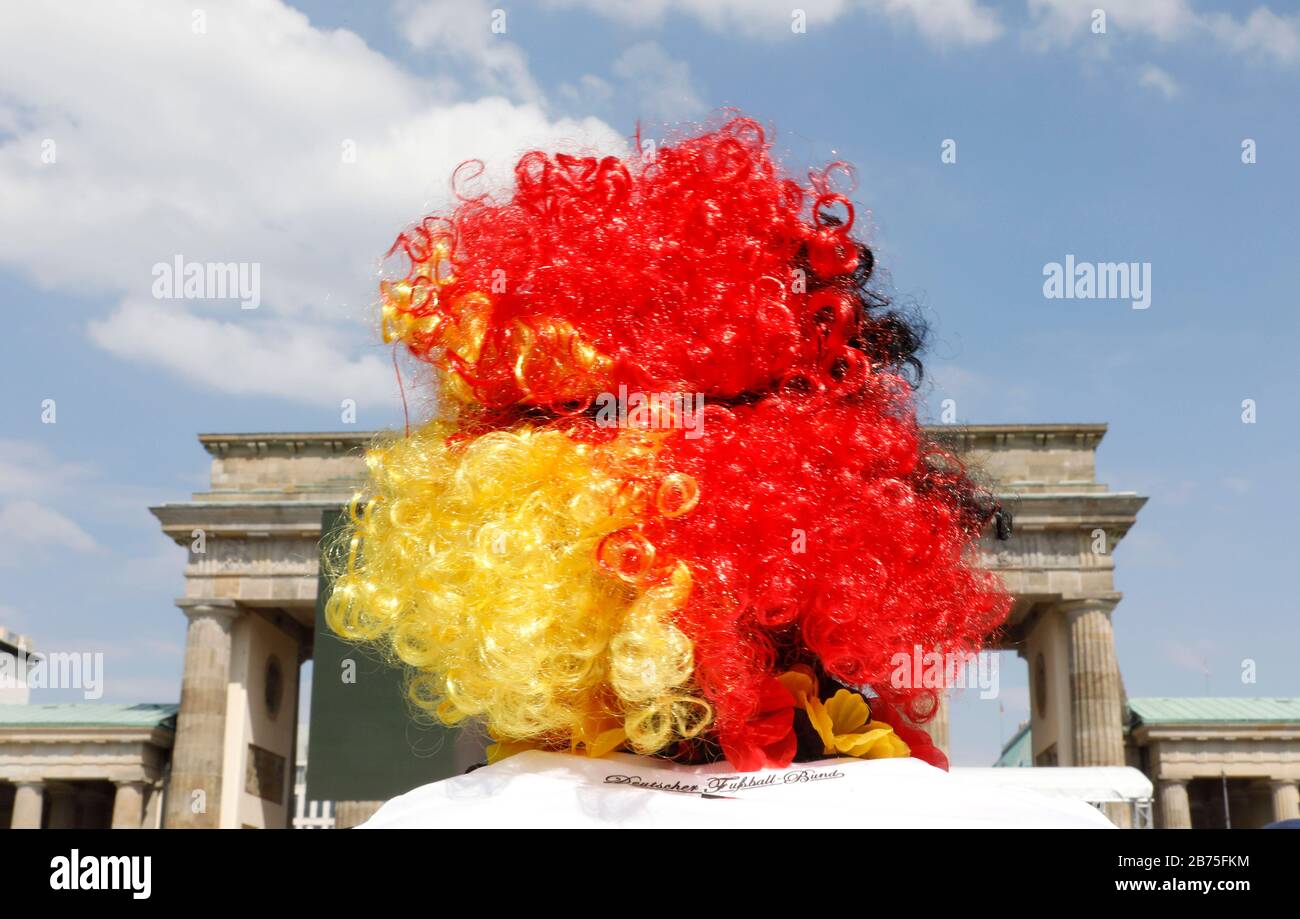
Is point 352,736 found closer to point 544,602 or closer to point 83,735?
point 83,735

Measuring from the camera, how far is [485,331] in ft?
7.25

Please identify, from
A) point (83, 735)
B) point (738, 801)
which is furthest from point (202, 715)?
point (738, 801)

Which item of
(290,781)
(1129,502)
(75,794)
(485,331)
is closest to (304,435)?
(290,781)

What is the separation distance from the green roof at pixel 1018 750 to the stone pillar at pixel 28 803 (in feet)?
133

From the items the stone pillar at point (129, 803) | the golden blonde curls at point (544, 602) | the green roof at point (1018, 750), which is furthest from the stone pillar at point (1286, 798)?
the golden blonde curls at point (544, 602)

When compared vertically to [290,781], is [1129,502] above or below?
above

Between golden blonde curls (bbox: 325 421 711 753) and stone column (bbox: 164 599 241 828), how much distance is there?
1394 inches

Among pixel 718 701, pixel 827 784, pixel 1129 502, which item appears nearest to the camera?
pixel 827 784

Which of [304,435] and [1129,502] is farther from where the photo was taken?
[304,435]

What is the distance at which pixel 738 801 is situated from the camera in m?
1.72
